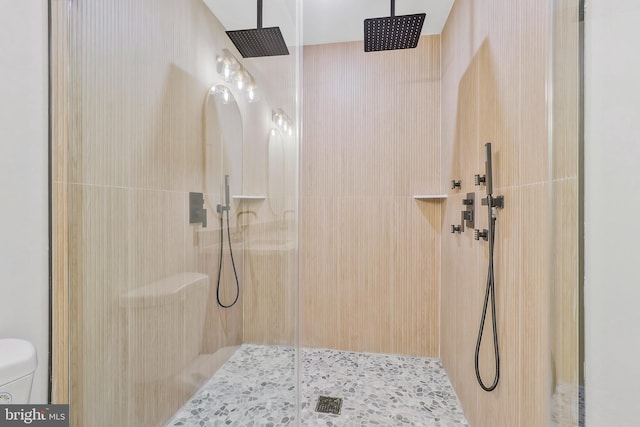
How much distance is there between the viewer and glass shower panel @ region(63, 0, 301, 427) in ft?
2.95

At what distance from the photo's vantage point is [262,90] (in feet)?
4.30

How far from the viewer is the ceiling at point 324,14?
119cm

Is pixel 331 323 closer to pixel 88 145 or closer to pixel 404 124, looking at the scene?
pixel 404 124

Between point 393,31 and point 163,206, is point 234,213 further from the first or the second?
point 393,31

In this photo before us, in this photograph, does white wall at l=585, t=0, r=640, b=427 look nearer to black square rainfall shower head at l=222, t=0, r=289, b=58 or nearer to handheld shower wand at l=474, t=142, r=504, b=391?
handheld shower wand at l=474, t=142, r=504, b=391

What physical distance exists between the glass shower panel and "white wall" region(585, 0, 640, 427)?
3.66 feet

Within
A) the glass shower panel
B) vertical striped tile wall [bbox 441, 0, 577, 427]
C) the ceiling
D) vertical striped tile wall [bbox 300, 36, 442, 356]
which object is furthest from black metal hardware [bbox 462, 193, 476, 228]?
the ceiling

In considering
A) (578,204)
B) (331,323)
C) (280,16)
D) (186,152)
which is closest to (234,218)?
(186,152)

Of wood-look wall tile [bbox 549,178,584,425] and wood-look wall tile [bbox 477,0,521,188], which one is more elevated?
wood-look wall tile [bbox 477,0,521,188]

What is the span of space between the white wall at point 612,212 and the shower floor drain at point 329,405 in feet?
4.17

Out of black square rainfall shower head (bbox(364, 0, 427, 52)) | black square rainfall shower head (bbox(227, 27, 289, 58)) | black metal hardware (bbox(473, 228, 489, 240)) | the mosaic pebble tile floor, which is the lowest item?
the mosaic pebble tile floor
